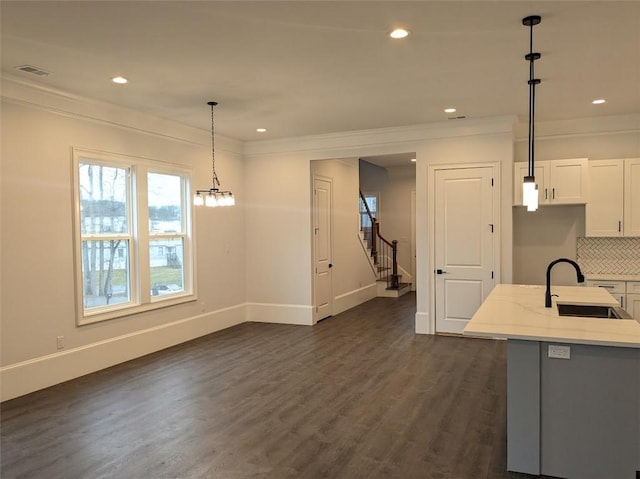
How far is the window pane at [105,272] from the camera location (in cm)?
520

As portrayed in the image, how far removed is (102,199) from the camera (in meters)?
5.36

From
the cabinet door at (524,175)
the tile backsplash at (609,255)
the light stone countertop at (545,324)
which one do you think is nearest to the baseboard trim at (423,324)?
the cabinet door at (524,175)

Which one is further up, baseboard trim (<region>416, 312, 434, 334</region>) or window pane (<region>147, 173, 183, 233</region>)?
window pane (<region>147, 173, 183, 233</region>)

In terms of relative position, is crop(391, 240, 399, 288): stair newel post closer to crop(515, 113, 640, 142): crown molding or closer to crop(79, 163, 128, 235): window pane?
crop(515, 113, 640, 142): crown molding

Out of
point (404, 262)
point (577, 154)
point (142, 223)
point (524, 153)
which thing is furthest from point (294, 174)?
point (404, 262)

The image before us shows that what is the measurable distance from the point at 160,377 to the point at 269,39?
11.3ft

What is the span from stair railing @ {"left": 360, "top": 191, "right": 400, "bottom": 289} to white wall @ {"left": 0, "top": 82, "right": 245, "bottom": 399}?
17.8 feet

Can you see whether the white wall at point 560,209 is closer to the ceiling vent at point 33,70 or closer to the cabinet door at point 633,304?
the cabinet door at point 633,304

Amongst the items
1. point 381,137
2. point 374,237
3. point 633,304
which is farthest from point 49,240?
point 374,237

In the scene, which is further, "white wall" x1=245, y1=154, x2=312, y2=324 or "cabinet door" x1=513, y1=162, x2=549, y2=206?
"white wall" x1=245, y1=154, x2=312, y2=324

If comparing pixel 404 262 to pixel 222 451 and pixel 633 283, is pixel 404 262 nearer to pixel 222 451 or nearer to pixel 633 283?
pixel 633 283

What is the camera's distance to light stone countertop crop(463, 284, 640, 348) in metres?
2.67

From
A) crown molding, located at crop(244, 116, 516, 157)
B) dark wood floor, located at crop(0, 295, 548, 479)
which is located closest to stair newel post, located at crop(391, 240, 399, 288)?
crown molding, located at crop(244, 116, 516, 157)

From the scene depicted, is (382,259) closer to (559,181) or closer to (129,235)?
(559,181)
